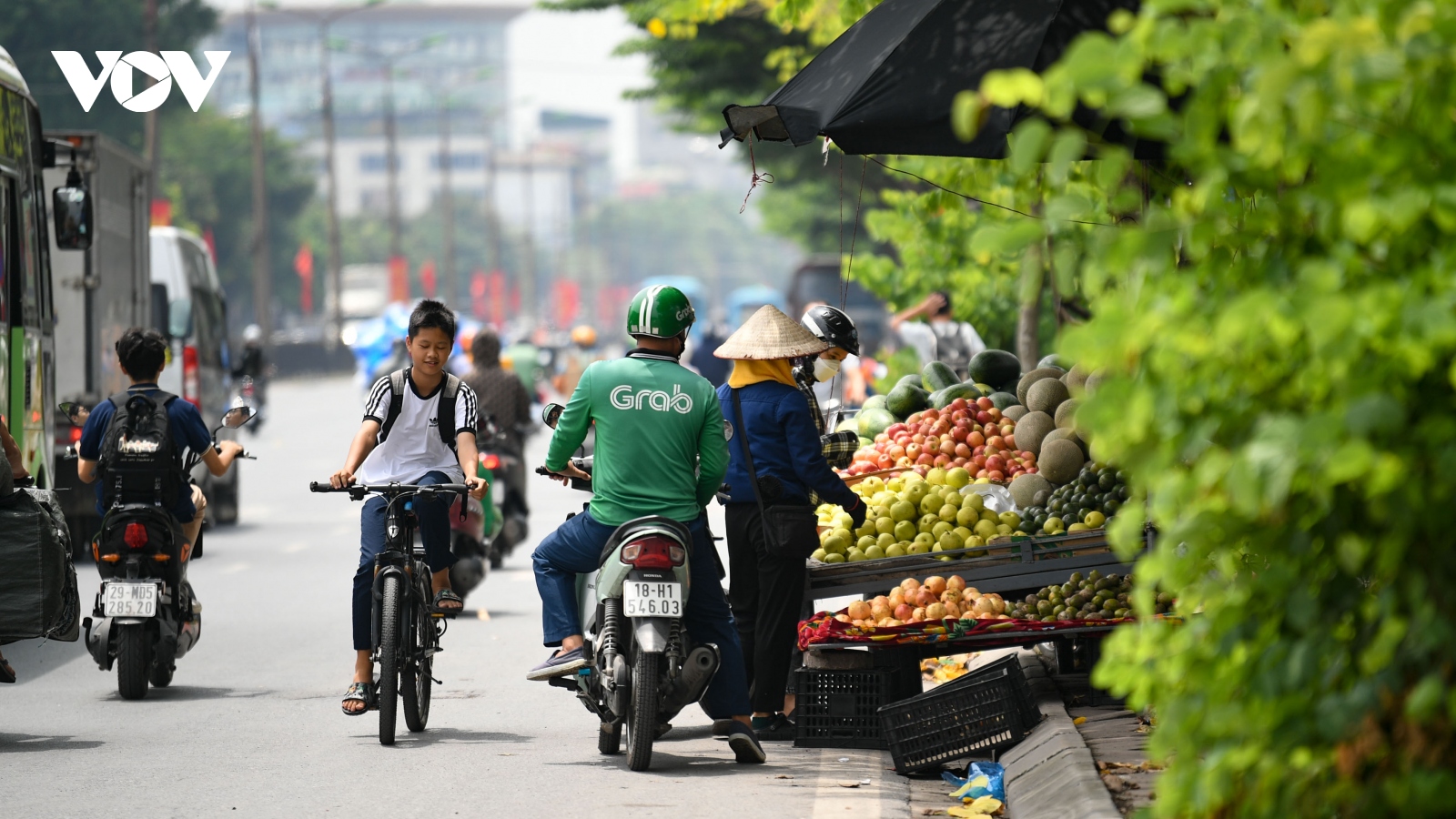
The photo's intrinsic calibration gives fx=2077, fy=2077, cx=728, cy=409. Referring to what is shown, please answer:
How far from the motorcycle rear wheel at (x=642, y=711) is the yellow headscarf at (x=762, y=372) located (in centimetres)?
155

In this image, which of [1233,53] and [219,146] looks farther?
[219,146]

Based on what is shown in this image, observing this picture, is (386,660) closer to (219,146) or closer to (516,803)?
(516,803)

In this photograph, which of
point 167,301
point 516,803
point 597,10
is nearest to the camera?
point 516,803

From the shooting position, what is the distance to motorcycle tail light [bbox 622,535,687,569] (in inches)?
285

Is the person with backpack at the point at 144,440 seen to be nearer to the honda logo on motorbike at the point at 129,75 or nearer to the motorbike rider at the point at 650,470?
the motorbike rider at the point at 650,470

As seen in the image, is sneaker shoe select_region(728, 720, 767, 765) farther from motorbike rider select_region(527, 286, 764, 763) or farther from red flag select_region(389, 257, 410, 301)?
red flag select_region(389, 257, 410, 301)

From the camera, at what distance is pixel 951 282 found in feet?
67.6

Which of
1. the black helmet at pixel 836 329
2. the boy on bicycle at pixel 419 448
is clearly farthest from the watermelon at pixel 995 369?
the boy on bicycle at pixel 419 448

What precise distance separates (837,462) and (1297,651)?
6094 millimetres

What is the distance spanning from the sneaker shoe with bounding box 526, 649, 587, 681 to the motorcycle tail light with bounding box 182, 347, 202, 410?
13.0 metres

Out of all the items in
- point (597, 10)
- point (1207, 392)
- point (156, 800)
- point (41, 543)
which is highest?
point (597, 10)

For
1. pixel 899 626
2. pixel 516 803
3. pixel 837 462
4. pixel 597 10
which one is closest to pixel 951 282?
pixel 597 10

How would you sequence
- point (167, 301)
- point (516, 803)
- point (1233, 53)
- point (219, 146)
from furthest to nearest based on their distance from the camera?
point (219, 146), point (167, 301), point (516, 803), point (1233, 53)

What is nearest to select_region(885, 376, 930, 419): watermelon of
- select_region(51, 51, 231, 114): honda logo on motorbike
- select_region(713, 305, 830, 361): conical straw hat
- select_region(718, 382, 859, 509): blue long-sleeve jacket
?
select_region(713, 305, 830, 361): conical straw hat
